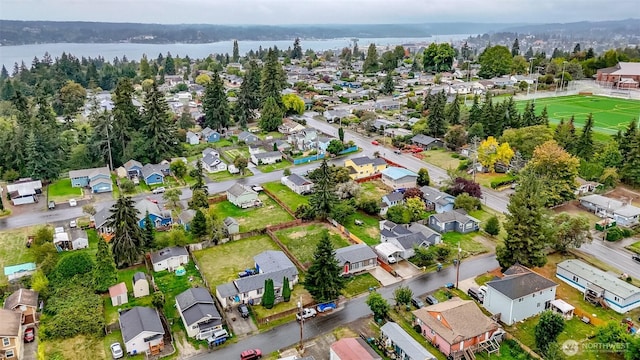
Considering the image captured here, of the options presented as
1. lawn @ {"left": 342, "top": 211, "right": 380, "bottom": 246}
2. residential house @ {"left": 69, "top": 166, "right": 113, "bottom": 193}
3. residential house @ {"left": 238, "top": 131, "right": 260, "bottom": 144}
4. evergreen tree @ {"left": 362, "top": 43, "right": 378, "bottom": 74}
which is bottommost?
lawn @ {"left": 342, "top": 211, "right": 380, "bottom": 246}

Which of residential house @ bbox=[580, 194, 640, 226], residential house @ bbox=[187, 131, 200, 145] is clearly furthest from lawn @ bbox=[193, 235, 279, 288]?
residential house @ bbox=[187, 131, 200, 145]

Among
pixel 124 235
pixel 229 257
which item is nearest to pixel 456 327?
pixel 229 257

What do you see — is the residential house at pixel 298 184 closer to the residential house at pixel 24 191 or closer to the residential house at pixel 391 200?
the residential house at pixel 391 200

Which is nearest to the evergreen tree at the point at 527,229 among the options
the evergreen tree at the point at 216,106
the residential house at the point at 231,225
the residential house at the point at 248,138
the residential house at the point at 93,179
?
the residential house at the point at 231,225

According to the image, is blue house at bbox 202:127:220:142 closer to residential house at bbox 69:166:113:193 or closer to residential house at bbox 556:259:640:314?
residential house at bbox 69:166:113:193

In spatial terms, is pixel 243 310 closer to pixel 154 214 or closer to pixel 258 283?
pixel 258 283
